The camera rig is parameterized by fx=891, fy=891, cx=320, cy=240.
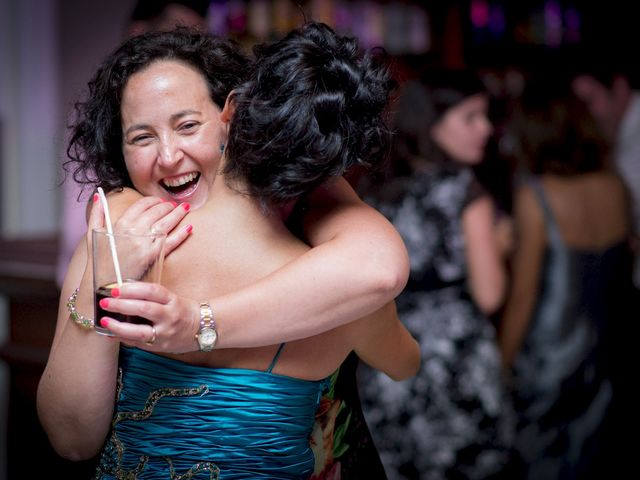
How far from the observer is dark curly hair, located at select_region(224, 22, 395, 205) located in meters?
1.34

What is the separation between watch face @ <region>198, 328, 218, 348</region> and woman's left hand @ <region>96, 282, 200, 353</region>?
1 cm

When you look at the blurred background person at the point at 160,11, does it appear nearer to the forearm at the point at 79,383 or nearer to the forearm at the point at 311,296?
the forearm at the point at 79,383

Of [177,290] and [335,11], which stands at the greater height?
[177,290]

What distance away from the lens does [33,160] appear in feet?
19.0

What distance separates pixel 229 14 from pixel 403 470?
2856 mm

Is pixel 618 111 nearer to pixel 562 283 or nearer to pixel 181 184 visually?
pixel 562 283

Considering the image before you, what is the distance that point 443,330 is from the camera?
3553mm

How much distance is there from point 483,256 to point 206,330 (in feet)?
8.25

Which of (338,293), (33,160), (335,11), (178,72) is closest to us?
(338,293)

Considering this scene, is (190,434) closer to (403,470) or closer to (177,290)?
(177,290)

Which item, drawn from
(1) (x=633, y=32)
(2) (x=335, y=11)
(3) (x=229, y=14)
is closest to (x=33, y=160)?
(3) (x=229, y=14)

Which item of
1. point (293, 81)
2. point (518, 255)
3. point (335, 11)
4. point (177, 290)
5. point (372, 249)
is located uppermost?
point (293, 81)

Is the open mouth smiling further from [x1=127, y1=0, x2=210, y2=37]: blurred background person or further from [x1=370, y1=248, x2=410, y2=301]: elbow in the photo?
[x1=127, y1=0, x2=210, y2=37]: blurred background person

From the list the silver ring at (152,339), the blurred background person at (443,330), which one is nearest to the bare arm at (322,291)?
the silver ring at (152,339)
